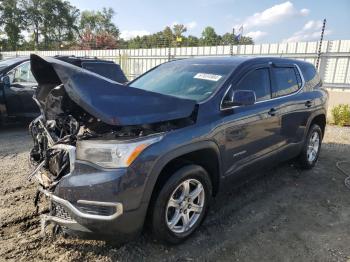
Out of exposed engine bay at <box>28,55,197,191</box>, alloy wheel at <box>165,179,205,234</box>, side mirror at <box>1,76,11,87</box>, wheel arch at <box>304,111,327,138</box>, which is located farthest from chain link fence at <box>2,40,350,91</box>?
alloy wheel at <box>165,179,205,234</box>

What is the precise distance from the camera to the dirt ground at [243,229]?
2.90m

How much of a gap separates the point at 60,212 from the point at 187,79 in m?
2.07

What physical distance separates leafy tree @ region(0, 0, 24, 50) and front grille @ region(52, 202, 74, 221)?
55.9 meters

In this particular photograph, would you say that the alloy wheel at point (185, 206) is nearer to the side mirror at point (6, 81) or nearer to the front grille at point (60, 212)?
the front grille at point (60, 212)

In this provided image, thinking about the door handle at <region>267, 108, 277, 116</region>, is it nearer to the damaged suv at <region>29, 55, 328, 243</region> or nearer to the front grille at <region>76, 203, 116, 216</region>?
the damaged suv at <region>29, 55, 328, 243</region>

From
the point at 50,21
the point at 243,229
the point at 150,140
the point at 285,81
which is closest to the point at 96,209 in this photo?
the point at 150,140

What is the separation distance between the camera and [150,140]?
2588mm

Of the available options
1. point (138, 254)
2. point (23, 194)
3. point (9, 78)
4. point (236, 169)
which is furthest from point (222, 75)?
point (9, 78)

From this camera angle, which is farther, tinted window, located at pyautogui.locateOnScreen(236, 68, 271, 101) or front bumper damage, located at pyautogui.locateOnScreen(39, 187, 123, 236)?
tinted window, located at pyautogui.locateOnScreen(236, 68, 271, 101)

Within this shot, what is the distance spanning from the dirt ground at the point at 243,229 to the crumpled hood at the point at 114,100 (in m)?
1.27

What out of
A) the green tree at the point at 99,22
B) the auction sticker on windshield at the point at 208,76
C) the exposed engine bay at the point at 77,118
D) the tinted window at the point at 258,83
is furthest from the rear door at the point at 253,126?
the green tree at the point at 99,22

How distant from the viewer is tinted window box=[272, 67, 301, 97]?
14.0 feet

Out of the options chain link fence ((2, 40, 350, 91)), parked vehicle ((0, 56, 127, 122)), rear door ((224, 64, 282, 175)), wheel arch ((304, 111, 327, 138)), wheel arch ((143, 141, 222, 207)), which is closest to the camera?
wheel arch ((143, 141, 222, 207))

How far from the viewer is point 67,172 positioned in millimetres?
2756
